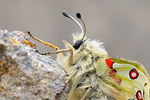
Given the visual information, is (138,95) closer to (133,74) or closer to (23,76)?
(133,74)

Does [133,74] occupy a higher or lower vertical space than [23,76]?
higher

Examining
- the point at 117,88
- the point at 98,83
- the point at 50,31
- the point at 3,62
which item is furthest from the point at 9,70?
the point at 50,31

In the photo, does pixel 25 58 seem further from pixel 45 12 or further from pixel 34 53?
pixel 45 12

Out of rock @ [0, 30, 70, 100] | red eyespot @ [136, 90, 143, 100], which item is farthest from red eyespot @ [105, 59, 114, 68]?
rock @ [0, 30, 70, 100]

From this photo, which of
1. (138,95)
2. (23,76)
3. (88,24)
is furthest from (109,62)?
(88,24)

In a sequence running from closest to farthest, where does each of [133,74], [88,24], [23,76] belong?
[23,76] < [133,74] < [88,24]

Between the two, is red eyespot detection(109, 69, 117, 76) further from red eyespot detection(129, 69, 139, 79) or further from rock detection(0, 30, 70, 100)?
rock detection(0, 30, 70, 100)
